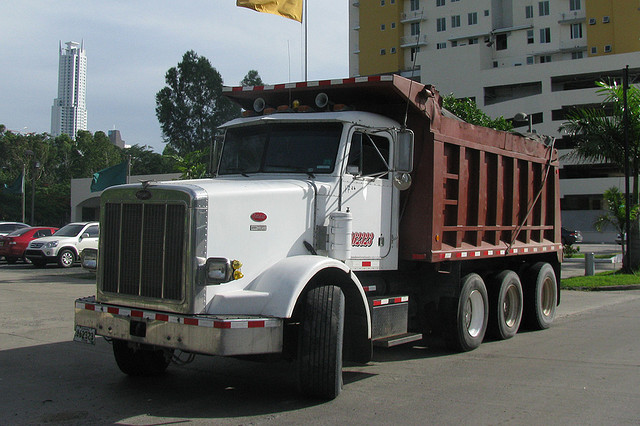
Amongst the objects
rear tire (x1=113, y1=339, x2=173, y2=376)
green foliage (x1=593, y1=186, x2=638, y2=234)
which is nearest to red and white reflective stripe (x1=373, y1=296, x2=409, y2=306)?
rear tire (x1=113, y1=339, x2=173, y2=376)

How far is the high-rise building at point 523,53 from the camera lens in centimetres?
5609

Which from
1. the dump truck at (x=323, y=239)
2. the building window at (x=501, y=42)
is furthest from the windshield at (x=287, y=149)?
the building window at (x=501, y=42)

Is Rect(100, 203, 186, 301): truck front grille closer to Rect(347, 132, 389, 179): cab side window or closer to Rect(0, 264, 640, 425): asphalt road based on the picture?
Rect(0, 264, 640, 425): asphalt road

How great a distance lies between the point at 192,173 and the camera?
72.3 feet

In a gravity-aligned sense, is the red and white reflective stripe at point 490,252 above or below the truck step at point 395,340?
above

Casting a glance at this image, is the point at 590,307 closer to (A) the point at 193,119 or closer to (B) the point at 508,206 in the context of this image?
(B) the point at 508,206

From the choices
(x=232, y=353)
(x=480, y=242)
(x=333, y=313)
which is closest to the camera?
(x=232, y=353)

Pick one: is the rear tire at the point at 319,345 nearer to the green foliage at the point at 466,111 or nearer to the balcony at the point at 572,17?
the green foliage at the point at 466,111

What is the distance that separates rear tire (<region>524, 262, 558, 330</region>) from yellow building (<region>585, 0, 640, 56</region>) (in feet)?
188

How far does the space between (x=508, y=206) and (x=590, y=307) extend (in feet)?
17.2

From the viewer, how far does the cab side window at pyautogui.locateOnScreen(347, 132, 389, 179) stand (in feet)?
23.1

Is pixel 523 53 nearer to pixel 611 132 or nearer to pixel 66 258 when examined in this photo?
pixel 611 132

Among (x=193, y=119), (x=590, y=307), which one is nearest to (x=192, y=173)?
(x=590, y=307)

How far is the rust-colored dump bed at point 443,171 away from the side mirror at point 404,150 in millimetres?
759
